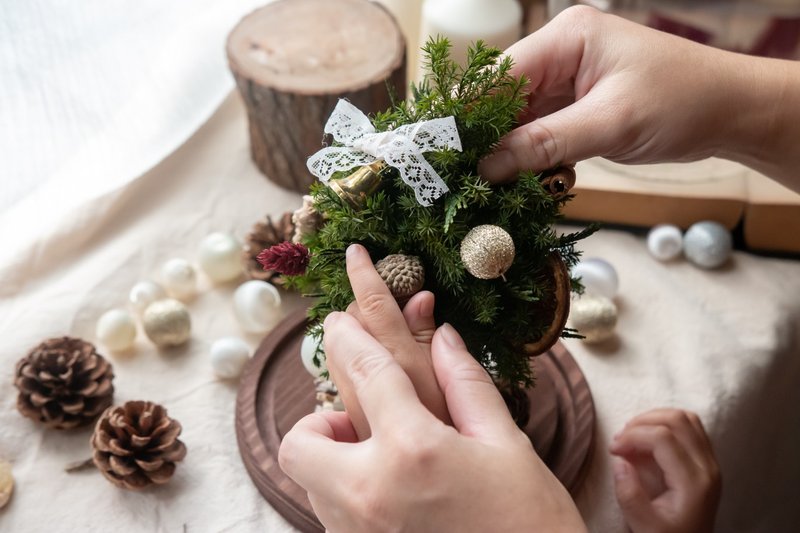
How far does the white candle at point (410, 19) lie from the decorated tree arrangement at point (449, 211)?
677 mm

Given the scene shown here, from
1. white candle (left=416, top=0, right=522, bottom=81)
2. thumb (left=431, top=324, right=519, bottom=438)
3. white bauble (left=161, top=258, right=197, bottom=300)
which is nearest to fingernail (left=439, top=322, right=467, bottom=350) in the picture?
thumb (left=431, top=324, right=519, bottom=438)

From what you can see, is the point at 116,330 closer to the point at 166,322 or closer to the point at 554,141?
the point at 166,322

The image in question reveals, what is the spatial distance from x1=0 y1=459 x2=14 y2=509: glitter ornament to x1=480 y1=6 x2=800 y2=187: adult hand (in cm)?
61

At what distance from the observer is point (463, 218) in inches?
24.9

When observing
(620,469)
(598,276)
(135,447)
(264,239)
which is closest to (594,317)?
(598,276)

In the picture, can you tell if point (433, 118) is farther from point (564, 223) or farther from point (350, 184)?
point (564, 223)

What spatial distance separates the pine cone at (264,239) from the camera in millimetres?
999

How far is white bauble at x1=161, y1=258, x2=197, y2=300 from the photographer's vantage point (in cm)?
100

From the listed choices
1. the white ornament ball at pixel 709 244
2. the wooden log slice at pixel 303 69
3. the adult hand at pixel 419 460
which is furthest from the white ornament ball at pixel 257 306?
the white ornament ball at pixel 709 244

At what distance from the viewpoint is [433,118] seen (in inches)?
25.3

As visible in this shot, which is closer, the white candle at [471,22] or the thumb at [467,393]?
the thumb at [467,393]

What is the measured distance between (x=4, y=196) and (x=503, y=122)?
0.66 meters

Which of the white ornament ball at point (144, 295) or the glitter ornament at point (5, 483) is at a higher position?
the white ornament ball at point (144, 295)

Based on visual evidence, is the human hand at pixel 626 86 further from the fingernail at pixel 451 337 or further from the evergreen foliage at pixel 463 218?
the fingernail at pixel 451 337
